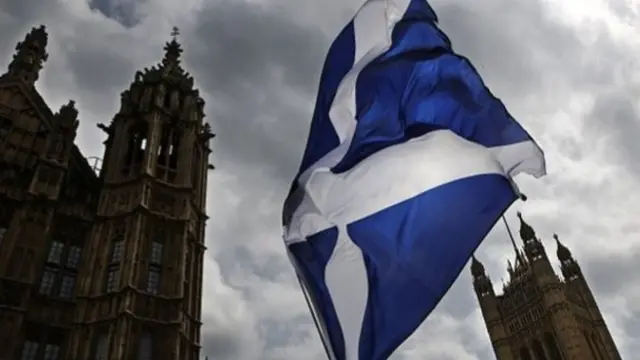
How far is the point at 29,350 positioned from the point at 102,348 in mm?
2606

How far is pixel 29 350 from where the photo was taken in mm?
19047

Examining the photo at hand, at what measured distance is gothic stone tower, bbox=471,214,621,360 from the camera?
87.8m

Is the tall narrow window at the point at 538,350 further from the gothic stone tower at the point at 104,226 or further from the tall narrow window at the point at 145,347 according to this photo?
the tall narrow window at the point at 145,347

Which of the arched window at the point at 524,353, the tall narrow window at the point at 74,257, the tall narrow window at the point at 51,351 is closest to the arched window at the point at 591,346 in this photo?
the arched window at the point at 524,353

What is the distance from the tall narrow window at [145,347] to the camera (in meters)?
19.2

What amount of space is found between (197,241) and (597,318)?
8915cm

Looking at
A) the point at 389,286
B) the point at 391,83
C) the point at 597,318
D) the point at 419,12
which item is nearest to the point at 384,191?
the point at 389,286

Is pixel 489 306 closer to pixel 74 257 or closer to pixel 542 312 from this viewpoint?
pixel 542 312

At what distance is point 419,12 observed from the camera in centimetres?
1117

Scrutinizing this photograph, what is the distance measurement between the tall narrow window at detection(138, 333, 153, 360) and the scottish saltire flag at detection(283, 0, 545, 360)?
11977mm

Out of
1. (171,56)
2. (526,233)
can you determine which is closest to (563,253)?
(526,233)

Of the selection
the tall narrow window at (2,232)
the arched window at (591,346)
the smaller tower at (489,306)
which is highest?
the smaller tower at (489,306)

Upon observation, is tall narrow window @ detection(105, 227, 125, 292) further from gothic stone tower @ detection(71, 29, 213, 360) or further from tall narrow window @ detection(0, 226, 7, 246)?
tall narrow window @ detection(0, 226, 7, 246)

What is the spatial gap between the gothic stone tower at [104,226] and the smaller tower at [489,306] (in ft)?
271
